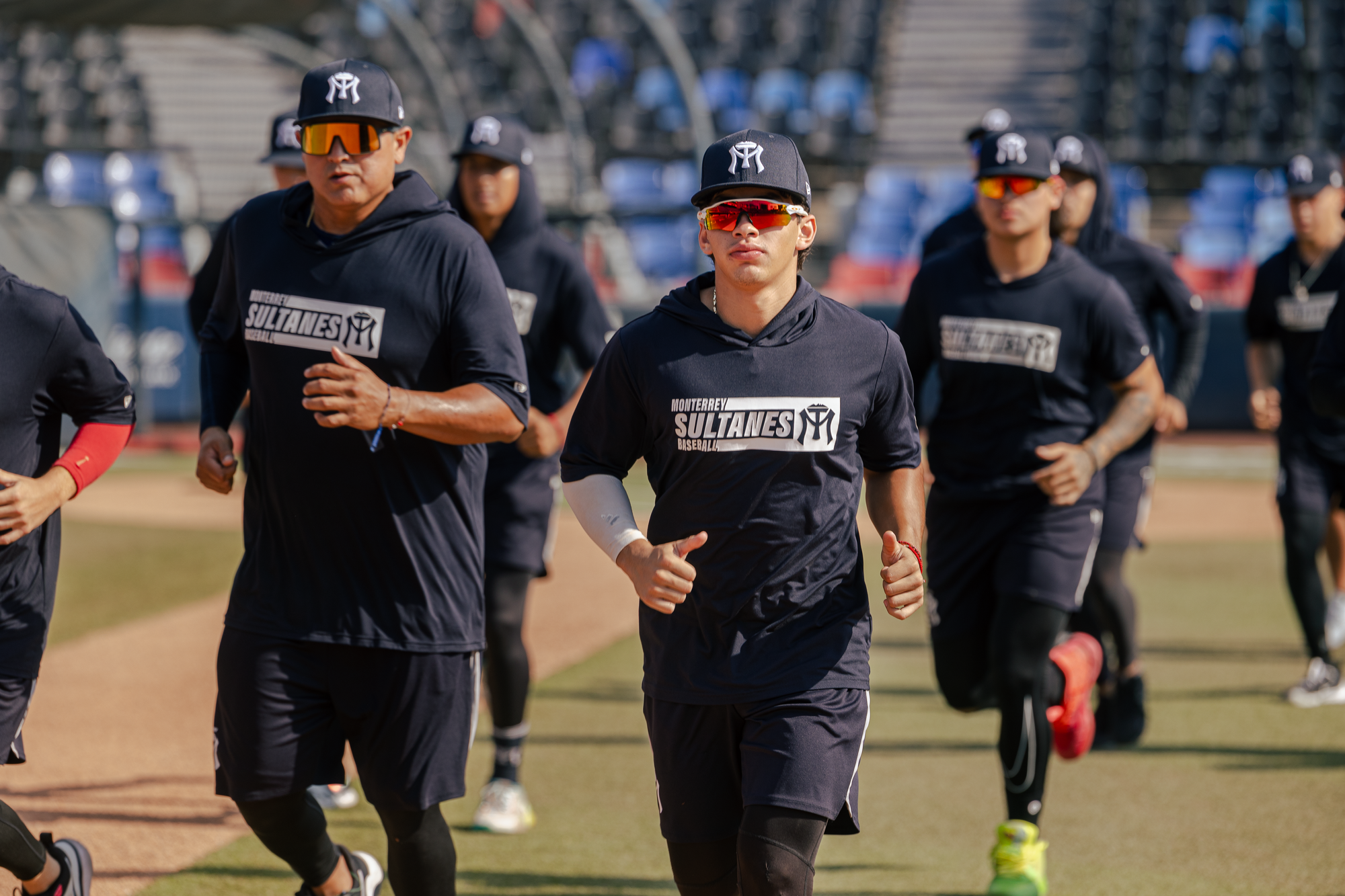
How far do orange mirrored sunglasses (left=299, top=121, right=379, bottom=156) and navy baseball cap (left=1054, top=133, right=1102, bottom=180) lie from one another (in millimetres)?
3333

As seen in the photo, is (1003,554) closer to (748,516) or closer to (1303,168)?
(748,516)

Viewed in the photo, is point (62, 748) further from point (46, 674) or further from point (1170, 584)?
point (1170, 584)

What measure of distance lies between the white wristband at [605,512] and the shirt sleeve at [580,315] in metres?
2.19

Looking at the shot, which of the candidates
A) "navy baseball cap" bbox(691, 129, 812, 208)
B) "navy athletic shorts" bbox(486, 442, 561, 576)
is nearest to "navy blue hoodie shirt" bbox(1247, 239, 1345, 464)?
"navy athletic shorts" bbox(486, 442, 561, 576)

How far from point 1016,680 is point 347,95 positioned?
281 cm

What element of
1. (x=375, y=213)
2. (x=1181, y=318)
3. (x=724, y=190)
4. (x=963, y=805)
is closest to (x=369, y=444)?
(x=375, y=213)

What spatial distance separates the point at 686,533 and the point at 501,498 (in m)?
2.37

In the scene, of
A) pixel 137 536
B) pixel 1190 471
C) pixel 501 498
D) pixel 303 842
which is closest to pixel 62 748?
pixel 501 498

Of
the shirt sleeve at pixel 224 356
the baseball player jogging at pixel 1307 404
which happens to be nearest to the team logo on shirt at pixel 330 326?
the shirt sleeve at pixel 224 356

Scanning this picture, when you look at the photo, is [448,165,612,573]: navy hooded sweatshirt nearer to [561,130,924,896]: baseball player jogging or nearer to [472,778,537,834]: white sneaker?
[472,778,537,834]: white sneaker

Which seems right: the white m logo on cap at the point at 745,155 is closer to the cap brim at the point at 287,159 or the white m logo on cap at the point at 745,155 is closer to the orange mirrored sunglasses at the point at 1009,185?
the orange mirrored sunglasses at the point at 1009,185

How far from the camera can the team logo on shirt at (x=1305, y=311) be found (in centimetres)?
752

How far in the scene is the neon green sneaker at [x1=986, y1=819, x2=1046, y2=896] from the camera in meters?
4.67

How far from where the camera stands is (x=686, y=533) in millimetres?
3555
